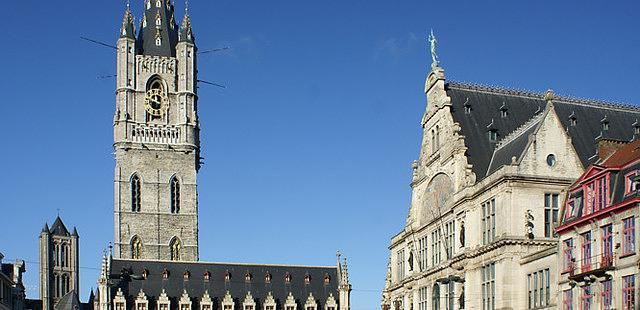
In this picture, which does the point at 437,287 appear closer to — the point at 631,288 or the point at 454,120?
the point at 454,120

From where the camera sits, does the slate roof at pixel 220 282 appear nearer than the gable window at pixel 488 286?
No

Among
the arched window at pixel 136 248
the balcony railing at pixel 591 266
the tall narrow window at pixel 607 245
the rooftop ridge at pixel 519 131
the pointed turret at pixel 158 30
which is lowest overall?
the balcony railing at pixel 591 266

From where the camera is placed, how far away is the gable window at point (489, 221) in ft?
263

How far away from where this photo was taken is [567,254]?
6594 centimetres

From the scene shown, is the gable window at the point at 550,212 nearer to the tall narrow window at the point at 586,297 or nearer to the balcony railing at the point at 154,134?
the tall narrow window at the point at 586,297

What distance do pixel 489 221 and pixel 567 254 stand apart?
50.1ft

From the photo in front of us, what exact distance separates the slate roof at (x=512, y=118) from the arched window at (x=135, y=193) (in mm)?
86576

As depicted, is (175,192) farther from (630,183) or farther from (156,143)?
(630,183)

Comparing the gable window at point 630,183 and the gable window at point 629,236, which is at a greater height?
the gable window at point 630,183

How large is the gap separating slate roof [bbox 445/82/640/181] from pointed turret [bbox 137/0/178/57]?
97739 millimetres

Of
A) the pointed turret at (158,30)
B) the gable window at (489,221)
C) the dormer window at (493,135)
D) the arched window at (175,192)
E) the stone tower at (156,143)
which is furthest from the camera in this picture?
the pointed turret at (158,30)

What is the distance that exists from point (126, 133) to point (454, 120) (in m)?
93.3

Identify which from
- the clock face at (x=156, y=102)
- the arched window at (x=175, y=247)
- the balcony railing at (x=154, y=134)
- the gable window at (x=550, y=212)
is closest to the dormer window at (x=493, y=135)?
the gable window at (x=550, y=212)

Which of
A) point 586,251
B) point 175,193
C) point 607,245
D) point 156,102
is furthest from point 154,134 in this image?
point 607,245
